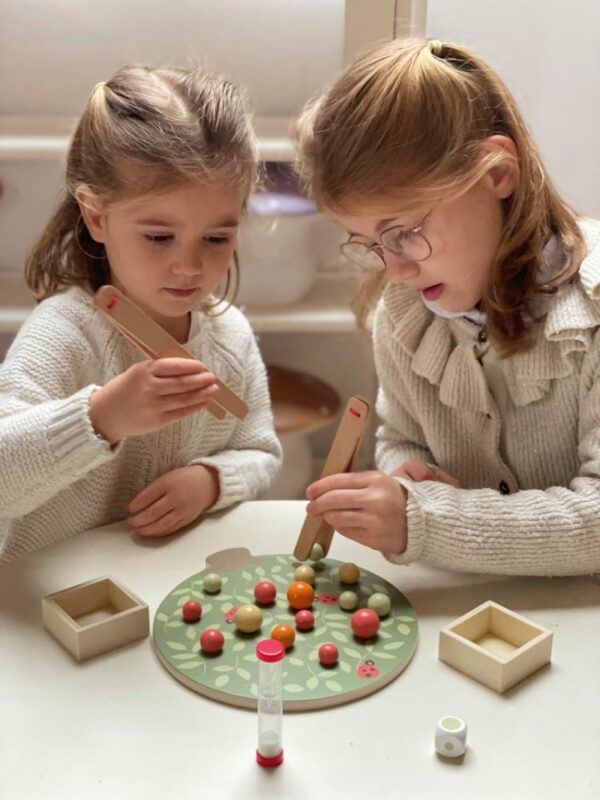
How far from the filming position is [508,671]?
0.80 metres

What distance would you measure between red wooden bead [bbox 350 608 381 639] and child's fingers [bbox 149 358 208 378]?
0.27 meters

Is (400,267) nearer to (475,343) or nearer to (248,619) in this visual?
(475,343)

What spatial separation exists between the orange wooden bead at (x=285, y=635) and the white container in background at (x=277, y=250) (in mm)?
917

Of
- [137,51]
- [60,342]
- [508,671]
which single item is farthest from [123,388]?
[137,51]

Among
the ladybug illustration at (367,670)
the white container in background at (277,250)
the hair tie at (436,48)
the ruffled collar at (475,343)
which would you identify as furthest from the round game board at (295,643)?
the white container in background at (277,250)

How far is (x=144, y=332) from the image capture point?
92 centimetres

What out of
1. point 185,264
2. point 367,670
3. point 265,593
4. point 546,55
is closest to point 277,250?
point 546,55

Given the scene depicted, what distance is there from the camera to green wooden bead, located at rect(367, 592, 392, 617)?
0.90 metres

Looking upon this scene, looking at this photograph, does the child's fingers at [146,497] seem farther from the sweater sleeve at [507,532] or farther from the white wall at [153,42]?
the white wall at [153,42]

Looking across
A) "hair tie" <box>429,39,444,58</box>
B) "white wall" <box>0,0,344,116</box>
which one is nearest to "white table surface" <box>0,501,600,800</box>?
"hair tie" <box>429,39,444,58</box>

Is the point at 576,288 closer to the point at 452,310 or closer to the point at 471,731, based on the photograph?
the point at 452,310

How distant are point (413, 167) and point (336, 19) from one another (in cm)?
80

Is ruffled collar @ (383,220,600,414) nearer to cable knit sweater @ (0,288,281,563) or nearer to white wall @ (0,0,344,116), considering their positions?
cable knit sweater @ (0,288,281,563)

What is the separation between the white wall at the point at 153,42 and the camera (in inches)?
63.4
